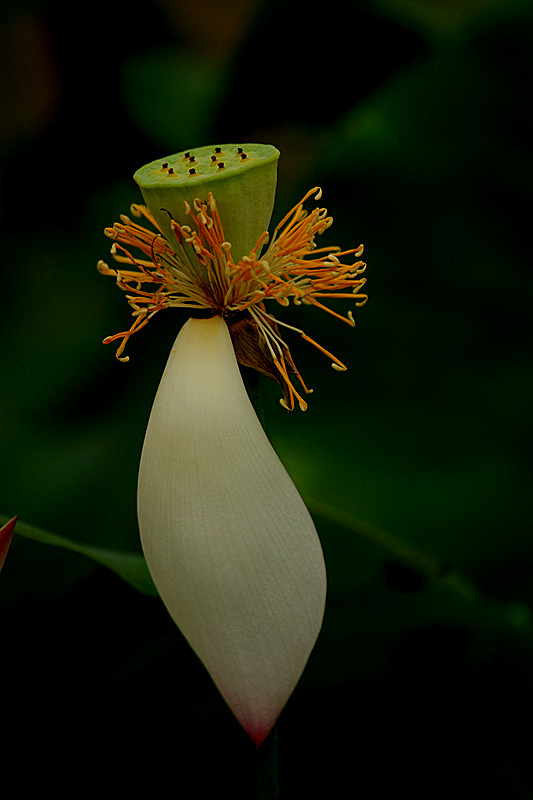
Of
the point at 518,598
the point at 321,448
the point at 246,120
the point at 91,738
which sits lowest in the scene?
the point at 518,598

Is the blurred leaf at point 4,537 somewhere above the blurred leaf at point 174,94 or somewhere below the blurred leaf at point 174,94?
above

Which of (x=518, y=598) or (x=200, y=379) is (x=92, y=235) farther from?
Answer: (x=200, y=379)

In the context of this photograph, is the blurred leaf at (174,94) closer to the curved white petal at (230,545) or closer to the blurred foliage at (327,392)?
the blurred foliage at (327,392)

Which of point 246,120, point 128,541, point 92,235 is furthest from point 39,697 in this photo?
point 246,120

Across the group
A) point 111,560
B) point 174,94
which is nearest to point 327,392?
point 111,560

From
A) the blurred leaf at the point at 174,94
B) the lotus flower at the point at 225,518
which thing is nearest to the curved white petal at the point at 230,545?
the lotus flower at the point at 225,518

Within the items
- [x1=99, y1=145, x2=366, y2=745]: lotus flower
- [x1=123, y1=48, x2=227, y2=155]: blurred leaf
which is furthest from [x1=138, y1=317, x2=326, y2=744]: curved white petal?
[x1=123, y1=48, x2=227, y2=155]: blurred leaf

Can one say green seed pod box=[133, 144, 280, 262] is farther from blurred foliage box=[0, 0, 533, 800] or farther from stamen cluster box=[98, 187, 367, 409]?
blurred foliage box=[0, 0, 533, 800]
